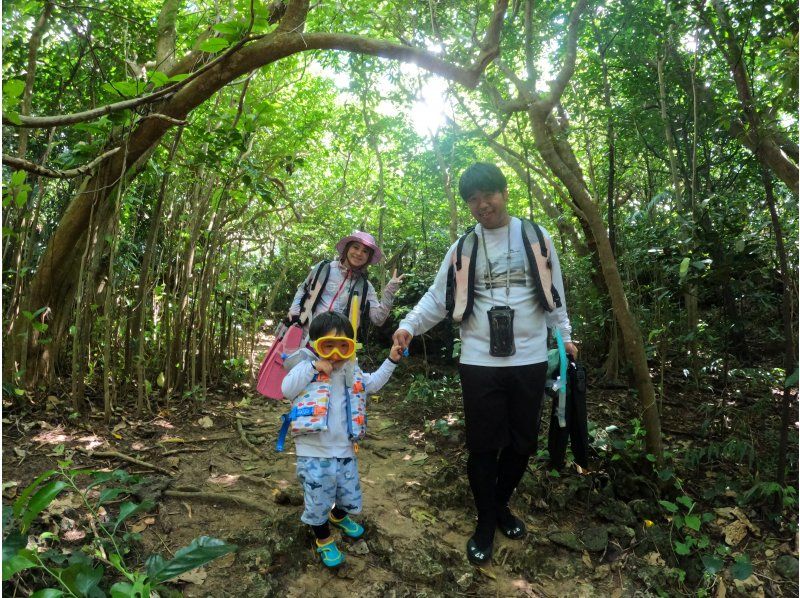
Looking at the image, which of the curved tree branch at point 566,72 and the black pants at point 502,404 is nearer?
the black pants at point 502,404

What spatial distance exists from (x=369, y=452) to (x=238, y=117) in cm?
252

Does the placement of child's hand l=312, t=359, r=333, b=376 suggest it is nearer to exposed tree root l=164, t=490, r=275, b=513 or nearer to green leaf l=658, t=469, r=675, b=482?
exposed tree root l=164, t=490, r=275, b=513

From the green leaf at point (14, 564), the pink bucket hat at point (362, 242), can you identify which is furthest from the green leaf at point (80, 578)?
the pink bucket hat at point (362, 242)

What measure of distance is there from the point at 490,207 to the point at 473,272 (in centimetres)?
32

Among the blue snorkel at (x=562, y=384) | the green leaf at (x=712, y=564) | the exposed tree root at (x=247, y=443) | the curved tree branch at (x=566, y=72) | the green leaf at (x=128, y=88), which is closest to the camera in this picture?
the green leaf at (x=128, y=88)

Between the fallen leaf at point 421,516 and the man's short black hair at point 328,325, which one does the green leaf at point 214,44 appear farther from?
the fallen leaf at point 421,516

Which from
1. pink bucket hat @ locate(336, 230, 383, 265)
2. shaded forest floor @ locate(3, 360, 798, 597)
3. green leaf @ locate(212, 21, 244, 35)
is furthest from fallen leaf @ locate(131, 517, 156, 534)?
green leaf @ locate(212, 21, 244, 35)

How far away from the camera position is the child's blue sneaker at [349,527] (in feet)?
8.06

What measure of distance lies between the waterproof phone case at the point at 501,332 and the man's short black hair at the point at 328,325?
0.67 m

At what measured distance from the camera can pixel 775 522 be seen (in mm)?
2602

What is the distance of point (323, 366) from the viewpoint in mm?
2244

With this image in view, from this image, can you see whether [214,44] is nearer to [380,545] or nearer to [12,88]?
[12,88]

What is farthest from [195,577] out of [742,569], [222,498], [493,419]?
[742,569]

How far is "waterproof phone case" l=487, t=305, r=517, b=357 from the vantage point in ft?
7.48
